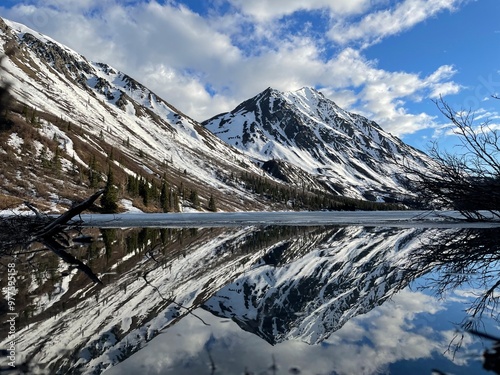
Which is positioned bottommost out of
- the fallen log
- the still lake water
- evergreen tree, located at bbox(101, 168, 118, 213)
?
the still lake water

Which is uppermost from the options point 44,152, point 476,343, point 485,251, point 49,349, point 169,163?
point 169,163

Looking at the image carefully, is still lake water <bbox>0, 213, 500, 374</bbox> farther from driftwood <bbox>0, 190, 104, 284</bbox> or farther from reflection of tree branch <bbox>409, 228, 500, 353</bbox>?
driftwood <bbox>0, 190, 104, 284</bbox>

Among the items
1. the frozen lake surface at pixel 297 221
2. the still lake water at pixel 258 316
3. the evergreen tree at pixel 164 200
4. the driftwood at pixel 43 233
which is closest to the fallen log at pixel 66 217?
the driftwood at pixel 43 233

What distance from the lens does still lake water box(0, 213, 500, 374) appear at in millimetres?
3912

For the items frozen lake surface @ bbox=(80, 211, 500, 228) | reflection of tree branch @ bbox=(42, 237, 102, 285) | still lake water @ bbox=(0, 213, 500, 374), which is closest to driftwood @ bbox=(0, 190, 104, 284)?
reflection of tree branch @ bbox=(42, 237, 102, 285)

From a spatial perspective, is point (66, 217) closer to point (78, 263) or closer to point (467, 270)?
point (78, 263)

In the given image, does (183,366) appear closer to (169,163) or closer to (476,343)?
(476,343)

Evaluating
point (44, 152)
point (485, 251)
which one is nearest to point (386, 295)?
point (485, 251)

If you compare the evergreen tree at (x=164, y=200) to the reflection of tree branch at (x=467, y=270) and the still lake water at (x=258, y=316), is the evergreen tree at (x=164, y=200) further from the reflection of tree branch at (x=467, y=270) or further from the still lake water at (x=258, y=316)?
the reflection of tree branch at (x=467, y=270)

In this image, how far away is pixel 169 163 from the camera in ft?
631

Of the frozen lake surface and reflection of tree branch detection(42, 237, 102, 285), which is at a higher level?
the frozen lake surface

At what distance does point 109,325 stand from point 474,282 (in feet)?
22.9

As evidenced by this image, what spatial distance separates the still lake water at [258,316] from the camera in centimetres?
391

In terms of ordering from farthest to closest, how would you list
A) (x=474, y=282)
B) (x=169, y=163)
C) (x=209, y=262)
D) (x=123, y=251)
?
(x=169, y=163) → (x=123, y=251) → (x=209, y=262) → (x=474, y=282)
